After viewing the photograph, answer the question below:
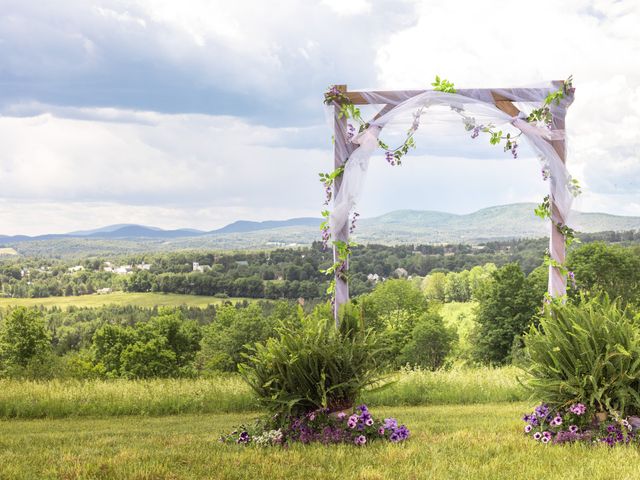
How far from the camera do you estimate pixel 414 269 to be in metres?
73.8

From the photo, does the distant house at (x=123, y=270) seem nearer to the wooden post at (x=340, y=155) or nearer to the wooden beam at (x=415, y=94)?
the wooden post at (x=340, y=155)

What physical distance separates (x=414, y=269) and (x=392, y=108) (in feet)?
220

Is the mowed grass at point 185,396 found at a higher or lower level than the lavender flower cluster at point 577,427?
lower

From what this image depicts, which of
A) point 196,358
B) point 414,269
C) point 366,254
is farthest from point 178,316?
point 414,269

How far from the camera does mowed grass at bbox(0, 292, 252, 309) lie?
81500mm

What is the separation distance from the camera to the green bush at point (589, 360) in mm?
5902

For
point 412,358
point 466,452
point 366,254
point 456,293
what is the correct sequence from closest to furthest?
point 466,452
point 412,358
point 366,254
point 456,293

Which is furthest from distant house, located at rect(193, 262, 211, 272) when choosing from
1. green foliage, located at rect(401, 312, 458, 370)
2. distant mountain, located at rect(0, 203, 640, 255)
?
green foliage, located at rect(401, 312, 458, 370)

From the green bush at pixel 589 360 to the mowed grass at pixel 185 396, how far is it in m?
4.14

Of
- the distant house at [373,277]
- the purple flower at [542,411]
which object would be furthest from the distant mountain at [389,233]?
the purple flower at [542,411]

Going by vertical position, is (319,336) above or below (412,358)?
above

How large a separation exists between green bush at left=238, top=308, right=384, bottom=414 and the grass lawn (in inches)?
25.8

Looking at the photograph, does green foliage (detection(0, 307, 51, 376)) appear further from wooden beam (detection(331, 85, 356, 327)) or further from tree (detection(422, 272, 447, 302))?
tree (detection(422, 272, 447, 302))

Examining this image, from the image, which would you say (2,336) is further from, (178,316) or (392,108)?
(392,108)
